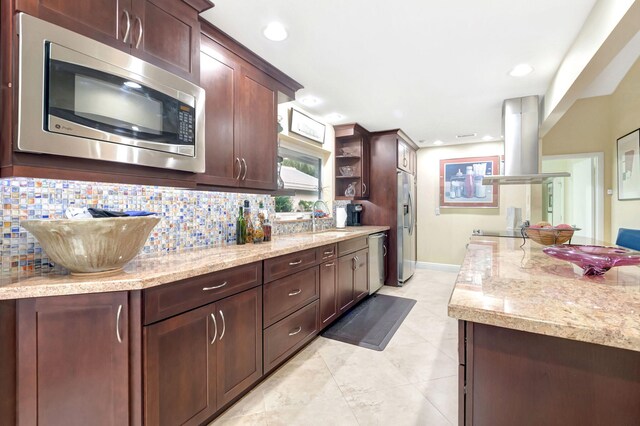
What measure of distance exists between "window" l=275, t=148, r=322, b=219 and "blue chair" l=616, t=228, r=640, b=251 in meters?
2.87

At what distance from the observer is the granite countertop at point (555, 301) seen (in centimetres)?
71

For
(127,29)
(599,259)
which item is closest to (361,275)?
(599,259)

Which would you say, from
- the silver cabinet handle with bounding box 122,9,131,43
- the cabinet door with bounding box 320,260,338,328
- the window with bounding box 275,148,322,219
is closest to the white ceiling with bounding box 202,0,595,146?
the silver cabinet handle with bounding box 122,9,131,43

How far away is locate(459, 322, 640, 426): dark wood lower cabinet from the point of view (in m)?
0.75

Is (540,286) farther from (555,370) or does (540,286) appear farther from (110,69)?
(110,69)

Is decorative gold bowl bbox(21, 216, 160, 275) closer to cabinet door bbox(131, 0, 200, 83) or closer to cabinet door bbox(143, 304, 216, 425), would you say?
cabinet door bbox(143, 304, 216, 425)

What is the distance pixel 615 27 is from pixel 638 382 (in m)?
1.65

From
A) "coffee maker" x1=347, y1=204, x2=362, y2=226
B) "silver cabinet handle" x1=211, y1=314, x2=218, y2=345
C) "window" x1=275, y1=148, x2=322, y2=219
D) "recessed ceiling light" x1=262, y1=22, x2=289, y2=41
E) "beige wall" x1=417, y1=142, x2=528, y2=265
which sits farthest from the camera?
"beige wall" x1=417, y1=142, x2=528, y2=265

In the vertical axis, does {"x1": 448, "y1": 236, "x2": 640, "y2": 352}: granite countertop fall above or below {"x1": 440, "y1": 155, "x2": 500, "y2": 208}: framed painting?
below

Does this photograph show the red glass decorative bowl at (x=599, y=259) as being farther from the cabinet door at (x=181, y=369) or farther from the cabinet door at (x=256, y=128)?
the cabinet door at (x=256, y=128)

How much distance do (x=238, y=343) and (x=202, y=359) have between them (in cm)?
25

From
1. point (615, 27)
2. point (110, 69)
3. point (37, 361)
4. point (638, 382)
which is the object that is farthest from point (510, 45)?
Result: point (37, 361)

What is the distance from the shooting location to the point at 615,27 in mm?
1417

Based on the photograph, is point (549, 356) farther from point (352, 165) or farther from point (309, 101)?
point (352, 165)
